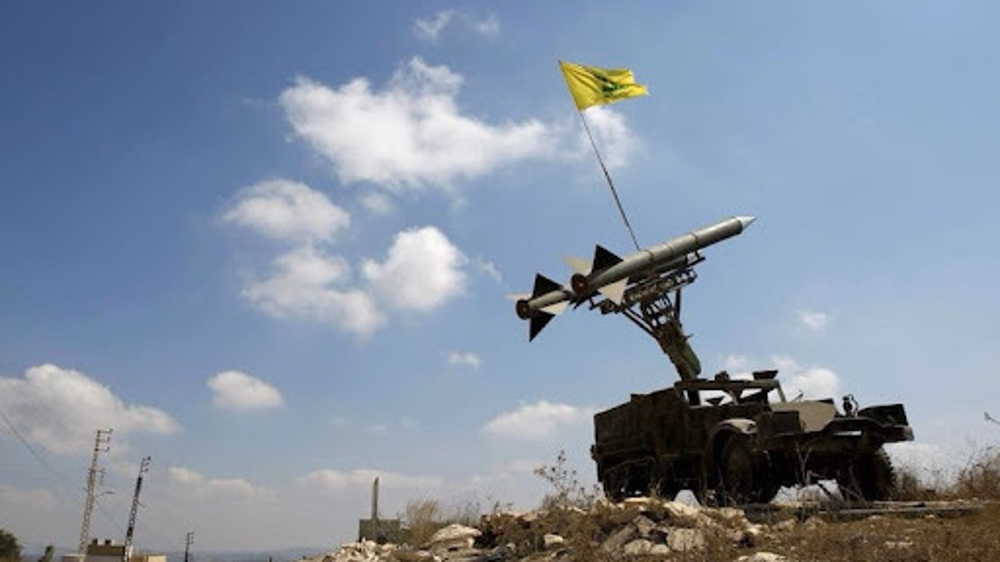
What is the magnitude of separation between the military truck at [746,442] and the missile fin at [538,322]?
2491 millimetres

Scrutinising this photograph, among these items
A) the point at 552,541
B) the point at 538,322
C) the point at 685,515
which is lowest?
the point at 552,541

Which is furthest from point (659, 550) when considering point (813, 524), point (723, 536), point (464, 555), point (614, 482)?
point (614, 482)

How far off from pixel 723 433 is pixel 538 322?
5.33 metres

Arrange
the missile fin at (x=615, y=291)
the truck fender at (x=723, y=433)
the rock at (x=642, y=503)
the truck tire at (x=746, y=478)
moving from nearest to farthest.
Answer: the rock at (x=642, y=503) < the truck tire at (x=746, y=478) < the truck fender at (x=723, y=433) < the missile fin at (x=615, y=291)

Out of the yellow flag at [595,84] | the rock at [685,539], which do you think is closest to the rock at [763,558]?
the rock at [685,539]

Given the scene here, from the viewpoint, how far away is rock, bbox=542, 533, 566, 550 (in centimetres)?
912

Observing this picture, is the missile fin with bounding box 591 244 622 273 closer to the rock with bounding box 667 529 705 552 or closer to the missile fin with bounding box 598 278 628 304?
the missile fin with bounding box 598 278 628 304

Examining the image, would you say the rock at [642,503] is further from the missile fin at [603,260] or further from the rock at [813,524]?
the missile fin at [603,260]

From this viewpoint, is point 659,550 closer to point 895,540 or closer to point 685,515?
point 685,515

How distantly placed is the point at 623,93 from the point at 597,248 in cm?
490

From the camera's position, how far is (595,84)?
1980 centimetres

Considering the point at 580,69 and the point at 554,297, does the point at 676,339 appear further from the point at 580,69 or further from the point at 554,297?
the point at 580,69

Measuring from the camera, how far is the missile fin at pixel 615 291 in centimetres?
1658

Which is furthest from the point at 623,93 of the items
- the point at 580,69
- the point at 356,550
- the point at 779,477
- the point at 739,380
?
the point at 356,550
